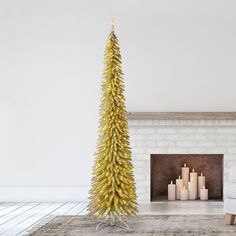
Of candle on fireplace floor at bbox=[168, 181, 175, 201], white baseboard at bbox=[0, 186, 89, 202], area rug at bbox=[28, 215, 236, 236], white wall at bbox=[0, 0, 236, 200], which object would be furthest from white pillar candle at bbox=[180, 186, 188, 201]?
area rug at bbox=[28, 215, 236, 236]

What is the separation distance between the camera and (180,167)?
280 inches

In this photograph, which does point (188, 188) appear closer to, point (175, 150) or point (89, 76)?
point (175, 150)

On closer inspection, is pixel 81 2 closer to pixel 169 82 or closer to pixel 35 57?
pixel 35 57

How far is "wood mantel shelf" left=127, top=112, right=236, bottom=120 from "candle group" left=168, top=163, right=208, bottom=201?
78 centimetres

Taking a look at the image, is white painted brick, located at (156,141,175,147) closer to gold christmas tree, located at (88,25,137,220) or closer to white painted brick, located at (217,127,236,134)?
white painted brick, located at (217,127,236,134)

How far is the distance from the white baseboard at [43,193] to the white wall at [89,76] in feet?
0.06

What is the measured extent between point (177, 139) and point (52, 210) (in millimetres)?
1881

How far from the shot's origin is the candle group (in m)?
6.82

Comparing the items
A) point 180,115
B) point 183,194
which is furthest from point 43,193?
point 180,115

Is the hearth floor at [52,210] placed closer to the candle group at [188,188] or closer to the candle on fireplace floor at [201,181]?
the candle group at [188,188]

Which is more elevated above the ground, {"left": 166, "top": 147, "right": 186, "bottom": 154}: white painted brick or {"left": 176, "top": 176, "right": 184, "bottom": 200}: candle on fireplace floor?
{"left": 166, "top": 147, "right": 186, "bottom": 154}: white painted brick

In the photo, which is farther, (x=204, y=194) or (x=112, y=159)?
(x=204, y=194)

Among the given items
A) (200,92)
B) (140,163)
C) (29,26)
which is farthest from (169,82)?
(29,26)

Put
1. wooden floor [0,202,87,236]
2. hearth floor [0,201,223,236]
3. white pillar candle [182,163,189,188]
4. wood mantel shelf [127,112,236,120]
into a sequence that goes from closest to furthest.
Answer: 1. wooden floor [0,202,87,236]
2. hearth floor [0,201,223,236]
3. wood mantel shelf [127,112,236,120]
4. white pillar candle [182,163,189,188]
